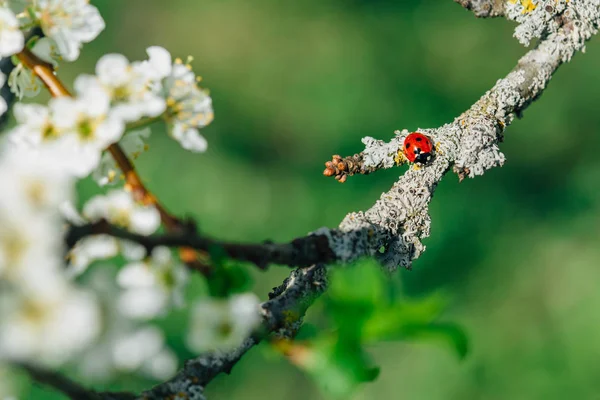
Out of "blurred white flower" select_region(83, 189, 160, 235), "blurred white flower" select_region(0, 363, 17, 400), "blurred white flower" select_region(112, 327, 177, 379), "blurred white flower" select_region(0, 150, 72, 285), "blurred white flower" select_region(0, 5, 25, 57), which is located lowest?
"blurred white flower" select_region(0, 363, 17, 400)

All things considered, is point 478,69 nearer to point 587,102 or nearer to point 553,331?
point 587,102

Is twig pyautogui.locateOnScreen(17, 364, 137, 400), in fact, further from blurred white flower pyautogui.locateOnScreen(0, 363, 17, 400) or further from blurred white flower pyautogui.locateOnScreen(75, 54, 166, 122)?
blurred white flower pyautogui.locateOnScreen(75, 54, 166, 122)

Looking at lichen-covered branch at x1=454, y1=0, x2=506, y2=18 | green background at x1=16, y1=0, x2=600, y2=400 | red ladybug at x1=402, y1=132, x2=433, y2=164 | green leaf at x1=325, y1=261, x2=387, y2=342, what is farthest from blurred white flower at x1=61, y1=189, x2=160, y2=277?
green background at x1=16, y1=0, x2=600, y2=400

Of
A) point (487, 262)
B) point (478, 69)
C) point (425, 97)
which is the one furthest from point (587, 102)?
point (487, 262)

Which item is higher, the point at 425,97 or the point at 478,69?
the point at 478,69

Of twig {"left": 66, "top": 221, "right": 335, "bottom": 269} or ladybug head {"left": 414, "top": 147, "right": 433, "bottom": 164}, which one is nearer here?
twig {"left": 66, "top": 221, "right": 335, "bottom": 269}

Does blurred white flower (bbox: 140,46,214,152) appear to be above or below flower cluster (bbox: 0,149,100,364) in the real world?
above
